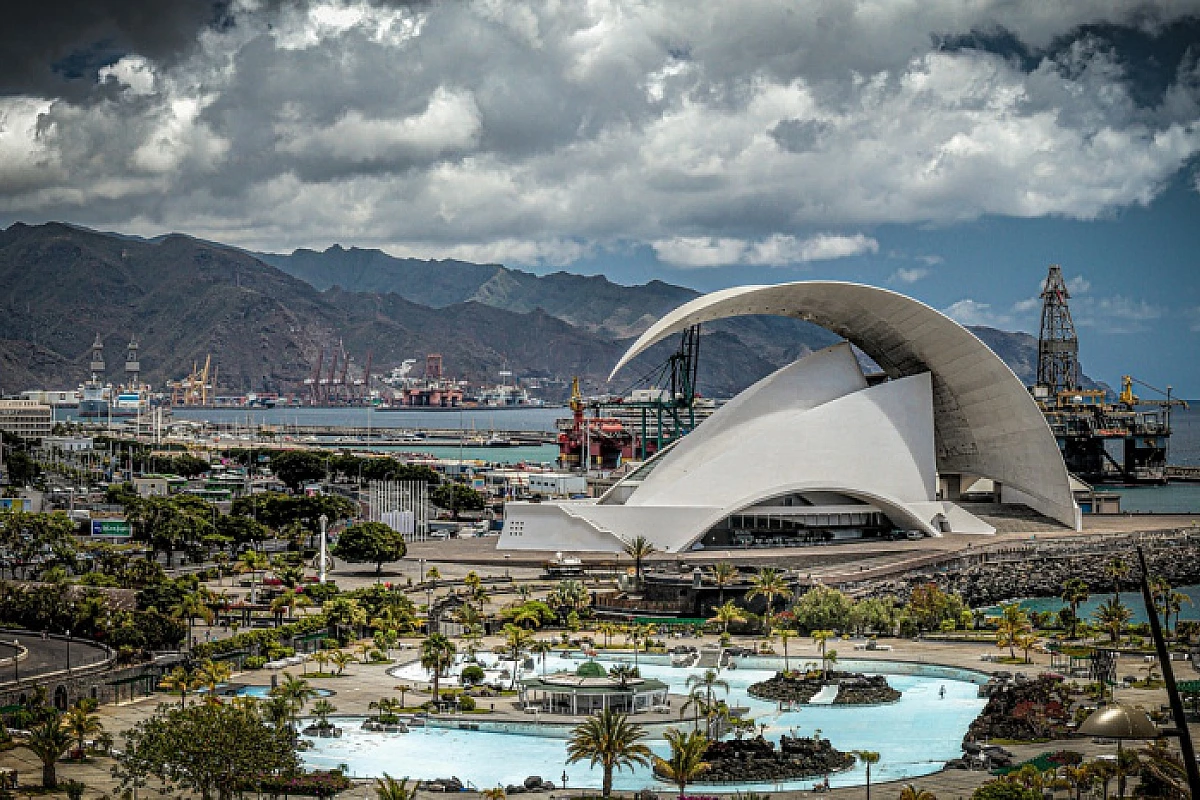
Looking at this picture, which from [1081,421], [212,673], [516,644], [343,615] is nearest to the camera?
[212,673]

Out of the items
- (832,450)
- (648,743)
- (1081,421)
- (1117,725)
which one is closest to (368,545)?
(832,450)

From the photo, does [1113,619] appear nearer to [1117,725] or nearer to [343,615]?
[1117,725]

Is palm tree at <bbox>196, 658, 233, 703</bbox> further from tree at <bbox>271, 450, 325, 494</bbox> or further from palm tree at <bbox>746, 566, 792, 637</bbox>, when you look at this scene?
tree at <bbox>271, 450, 325, 494</bbox>

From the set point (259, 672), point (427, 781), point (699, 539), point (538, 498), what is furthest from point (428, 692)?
point (538, 498)

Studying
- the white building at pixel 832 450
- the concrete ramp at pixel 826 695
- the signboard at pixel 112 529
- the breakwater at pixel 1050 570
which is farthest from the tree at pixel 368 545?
the concrete ramp at pixel 826 695

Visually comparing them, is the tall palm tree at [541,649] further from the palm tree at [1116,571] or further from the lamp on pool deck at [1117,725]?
the palm tree at [1116,571]

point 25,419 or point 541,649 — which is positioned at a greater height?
point 25,419
